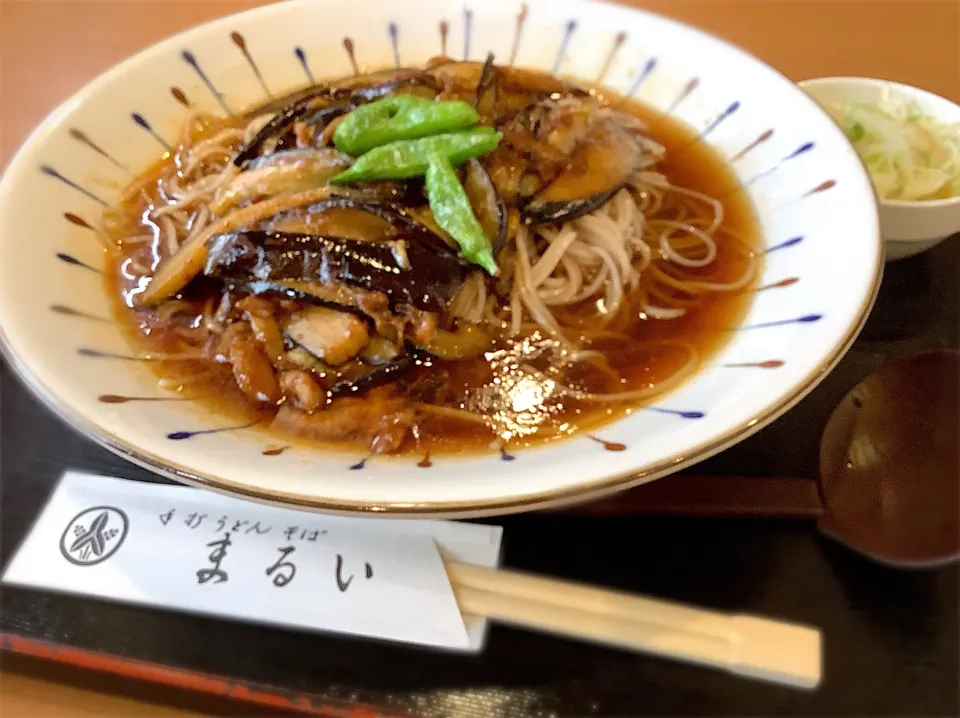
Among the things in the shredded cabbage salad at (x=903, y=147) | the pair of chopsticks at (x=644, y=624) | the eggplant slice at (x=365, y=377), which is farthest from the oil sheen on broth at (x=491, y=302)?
the shredded cabbage salad at (x=903, y=147)

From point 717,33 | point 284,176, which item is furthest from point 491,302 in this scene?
point 717,33

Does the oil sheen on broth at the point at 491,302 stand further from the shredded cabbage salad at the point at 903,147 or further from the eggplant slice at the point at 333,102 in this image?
the shredded cabbage salad at the point at 903,147

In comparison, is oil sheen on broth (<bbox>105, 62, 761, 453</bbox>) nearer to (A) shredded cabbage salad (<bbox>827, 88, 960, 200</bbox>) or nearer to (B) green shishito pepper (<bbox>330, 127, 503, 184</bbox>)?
(B) green shishito pepper (<bbox>330, 127, 503, 184</bbox>)

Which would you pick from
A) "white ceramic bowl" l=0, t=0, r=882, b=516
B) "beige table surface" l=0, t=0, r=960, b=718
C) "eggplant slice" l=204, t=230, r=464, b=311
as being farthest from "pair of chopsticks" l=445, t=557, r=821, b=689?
"beige table surface" l=0, t=0, r=960, b=718

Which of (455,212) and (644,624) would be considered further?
(455,212)

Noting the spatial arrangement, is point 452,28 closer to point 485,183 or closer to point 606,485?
point 485,183

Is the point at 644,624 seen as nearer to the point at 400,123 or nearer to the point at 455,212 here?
the point at 455,212
